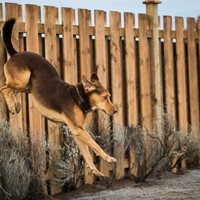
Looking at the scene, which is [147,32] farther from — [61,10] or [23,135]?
[23,135]

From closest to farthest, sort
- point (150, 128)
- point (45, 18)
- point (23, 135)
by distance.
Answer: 1. point (23, 135)
2. point (45, 18)
3. point (150, 128)

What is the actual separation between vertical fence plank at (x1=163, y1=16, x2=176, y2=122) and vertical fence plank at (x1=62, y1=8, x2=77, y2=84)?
2.10 meters

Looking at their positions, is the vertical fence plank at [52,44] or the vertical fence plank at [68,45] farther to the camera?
the vertical fence plank at [68,45]

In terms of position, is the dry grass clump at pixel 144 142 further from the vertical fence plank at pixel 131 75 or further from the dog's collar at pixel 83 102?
the dog's collar at pixel 83 102

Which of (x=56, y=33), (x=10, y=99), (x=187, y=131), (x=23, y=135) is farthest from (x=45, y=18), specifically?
(x=10, y=99)

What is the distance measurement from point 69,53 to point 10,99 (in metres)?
4.85

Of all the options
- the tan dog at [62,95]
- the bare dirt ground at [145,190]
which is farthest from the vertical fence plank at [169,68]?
the tan dog at [62,95]

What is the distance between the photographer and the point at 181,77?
8.73m

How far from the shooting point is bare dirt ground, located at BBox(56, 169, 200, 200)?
6134 millimetres

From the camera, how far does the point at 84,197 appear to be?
20.3 ft

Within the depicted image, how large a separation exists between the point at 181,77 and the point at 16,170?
4.16 metres

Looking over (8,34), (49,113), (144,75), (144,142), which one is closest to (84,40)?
(144,75)

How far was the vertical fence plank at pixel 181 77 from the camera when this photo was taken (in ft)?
28.3

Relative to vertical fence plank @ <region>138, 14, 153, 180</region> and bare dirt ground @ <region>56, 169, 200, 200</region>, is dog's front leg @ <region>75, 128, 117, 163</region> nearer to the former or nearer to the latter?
bare dirt ground @ <region>56, 169, 200, 200</region>
